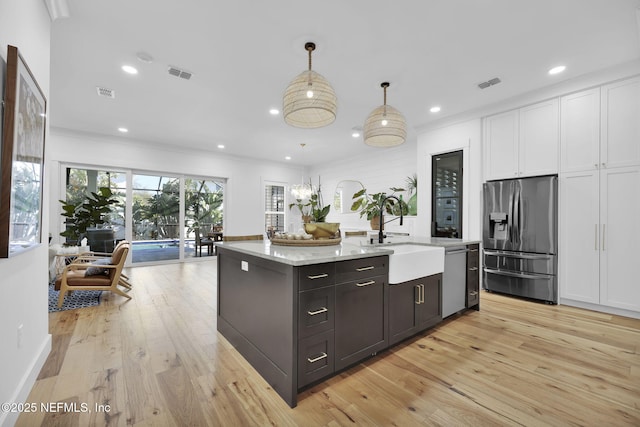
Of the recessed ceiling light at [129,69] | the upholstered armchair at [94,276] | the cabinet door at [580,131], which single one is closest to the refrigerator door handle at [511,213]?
the cabinet door at [580,131]

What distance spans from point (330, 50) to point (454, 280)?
2.84 meters

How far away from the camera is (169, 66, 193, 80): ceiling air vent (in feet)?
10.6

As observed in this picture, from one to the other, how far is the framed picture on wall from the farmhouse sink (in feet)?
7.78

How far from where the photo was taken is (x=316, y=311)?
5.82 feet

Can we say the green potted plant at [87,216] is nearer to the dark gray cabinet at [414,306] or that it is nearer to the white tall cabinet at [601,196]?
the dark gray cabinet at [414,306]

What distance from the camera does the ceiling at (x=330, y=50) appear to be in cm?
232

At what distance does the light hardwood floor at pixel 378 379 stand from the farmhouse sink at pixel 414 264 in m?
0.64

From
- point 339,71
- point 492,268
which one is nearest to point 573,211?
point 492,268

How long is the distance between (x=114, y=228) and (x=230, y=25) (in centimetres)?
540

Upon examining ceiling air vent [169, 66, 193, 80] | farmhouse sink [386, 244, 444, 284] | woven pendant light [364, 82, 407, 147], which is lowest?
farmhouse sink [386, 244, 444, 284]

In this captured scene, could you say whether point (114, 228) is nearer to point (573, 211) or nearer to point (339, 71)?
point (339, 71)

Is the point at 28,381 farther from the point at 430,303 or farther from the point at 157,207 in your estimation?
the point at 157,207

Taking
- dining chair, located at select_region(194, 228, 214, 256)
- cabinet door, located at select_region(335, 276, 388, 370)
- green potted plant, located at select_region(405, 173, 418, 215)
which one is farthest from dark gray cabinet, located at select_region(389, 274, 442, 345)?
dining chair, located at select_region(194, 228, 214, 256)

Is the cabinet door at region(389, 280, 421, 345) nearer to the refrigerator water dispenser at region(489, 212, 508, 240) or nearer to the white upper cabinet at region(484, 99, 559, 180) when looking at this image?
the refrigerator water dispenser at region(489, 212, 508, 240)
